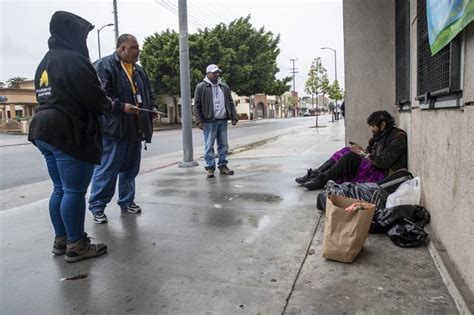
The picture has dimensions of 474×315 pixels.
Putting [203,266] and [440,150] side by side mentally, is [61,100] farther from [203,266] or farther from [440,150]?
[440,150]

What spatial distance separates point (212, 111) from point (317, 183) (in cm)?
233

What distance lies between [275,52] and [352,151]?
37.8 metres

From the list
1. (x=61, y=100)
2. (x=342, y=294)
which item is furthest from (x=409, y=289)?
(x=61, y=100)

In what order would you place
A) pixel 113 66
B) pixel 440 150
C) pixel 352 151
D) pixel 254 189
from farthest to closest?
pixel 254 189 → pixel 352 151 → pixel 113 66 → pixel 440 150

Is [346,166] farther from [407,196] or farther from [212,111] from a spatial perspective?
[212,111]

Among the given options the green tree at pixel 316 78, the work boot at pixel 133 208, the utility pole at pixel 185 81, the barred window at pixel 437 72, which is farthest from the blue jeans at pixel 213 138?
Result: the green tree at pixel 316 78

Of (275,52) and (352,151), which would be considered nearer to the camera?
(352,151)

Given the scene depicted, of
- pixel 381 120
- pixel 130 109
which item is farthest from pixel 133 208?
pixel 381 120

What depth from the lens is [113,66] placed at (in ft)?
14.2

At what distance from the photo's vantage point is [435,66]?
11.1ft

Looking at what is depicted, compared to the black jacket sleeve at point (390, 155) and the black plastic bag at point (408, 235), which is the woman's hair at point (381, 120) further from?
the black plastic bag at point (408, 235)

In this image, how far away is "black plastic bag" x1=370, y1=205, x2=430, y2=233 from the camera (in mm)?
3529

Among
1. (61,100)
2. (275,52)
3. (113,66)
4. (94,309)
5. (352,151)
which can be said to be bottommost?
(94,309)

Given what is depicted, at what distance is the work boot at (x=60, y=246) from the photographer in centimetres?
348
